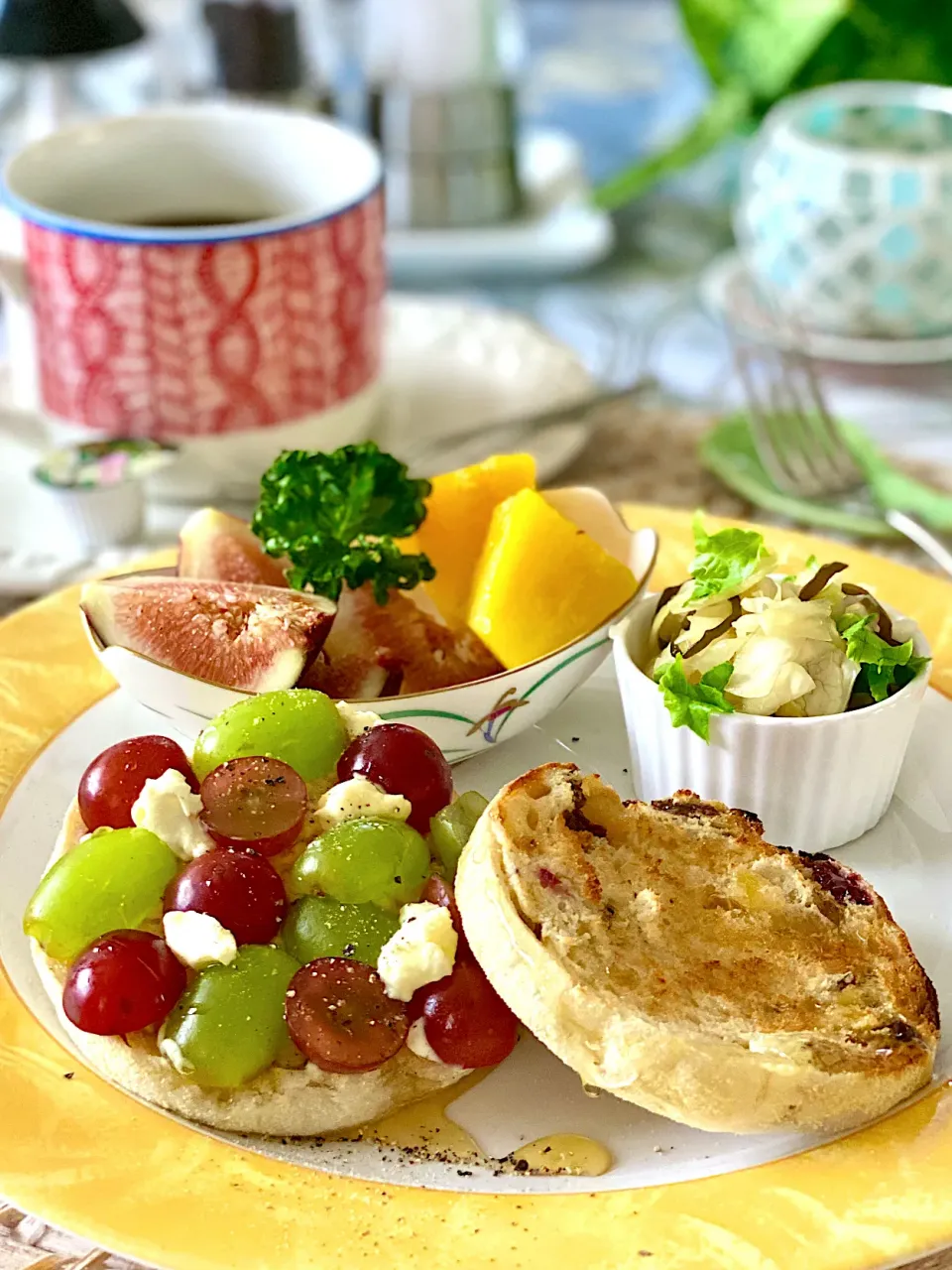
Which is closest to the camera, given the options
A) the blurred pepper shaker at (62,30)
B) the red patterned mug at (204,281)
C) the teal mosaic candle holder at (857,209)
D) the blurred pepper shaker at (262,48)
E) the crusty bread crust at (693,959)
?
the crusty bread crust at (693,959)

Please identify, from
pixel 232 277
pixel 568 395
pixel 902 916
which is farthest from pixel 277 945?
pixel 568 395

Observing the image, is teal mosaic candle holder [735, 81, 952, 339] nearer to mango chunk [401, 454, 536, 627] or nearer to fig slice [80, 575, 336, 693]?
mango chunk [401, 454, 536, 627]

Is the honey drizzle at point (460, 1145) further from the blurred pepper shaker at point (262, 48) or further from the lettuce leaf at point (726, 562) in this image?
the blurred pepper shaker at point (262, 48)

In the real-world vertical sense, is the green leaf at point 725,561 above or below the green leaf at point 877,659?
above

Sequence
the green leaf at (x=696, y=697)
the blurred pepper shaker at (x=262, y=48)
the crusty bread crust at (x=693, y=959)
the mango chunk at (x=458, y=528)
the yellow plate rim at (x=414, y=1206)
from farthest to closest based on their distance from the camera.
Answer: the blurred pepper shaker at (x=262, y=48)
the mango chunk at (x=458, y=528)
the green leaf at (x=696, y=697)
the crusty bread crust at (x=693, y=959)
the yellow plate rim at (x=414, y=1206)

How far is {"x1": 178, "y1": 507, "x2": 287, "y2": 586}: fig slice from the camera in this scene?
7.73 feet

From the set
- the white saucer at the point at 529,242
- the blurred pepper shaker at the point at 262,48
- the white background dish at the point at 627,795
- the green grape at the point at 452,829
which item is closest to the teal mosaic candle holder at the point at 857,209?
the white saucer at the point at 529,242

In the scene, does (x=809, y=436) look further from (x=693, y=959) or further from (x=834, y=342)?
(x=693, y=959)

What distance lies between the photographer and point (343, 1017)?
1629 millimetres

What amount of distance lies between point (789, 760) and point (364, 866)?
0.64 m

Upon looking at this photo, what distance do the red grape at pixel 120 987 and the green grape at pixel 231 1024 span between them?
0.03 meters

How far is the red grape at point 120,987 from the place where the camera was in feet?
5.41

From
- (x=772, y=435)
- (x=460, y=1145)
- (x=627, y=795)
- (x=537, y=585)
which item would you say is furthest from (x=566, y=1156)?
(x=772, y=435)

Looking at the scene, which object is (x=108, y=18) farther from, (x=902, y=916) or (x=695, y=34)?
(x=902, y=916)
